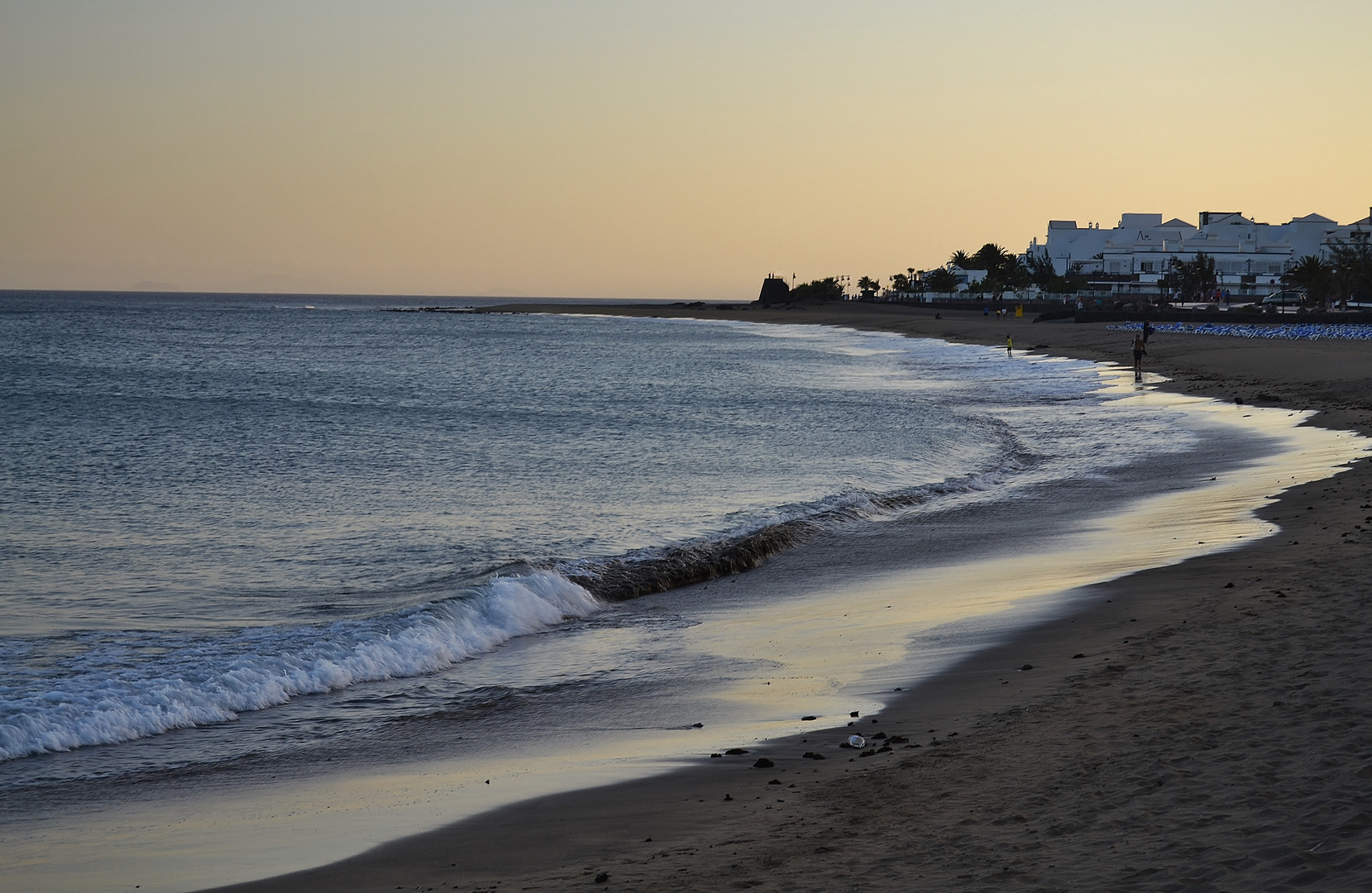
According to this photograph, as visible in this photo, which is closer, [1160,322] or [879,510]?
[879,510]

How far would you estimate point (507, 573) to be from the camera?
40.7 feet

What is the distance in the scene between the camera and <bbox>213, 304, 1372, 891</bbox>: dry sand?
15.4ft

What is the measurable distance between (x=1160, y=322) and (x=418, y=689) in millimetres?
84987

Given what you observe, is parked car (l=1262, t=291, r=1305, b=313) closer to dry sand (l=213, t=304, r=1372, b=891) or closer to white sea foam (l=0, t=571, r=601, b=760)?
white sea foam (l=0, t=571, r=601, b=760)

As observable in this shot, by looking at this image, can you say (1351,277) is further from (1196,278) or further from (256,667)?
(256,667)

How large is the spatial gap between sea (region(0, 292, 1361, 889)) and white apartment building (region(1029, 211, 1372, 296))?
107m

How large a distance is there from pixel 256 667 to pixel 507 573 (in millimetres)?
3643

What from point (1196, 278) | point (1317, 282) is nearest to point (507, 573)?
point (1317, 282)

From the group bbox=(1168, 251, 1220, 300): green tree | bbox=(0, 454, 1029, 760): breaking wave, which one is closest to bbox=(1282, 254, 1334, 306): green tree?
bbox=(1168, 251, 1220, 300): green tree

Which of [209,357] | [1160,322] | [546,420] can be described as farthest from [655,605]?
[1160,322]

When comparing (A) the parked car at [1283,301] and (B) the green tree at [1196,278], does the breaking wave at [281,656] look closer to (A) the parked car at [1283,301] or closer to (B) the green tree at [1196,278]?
(A) the parked car at [1283,301]

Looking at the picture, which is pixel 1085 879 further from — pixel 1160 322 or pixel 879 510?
pixel 1160 322

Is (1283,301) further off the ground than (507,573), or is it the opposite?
(1283,301)

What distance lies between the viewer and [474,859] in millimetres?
5355
